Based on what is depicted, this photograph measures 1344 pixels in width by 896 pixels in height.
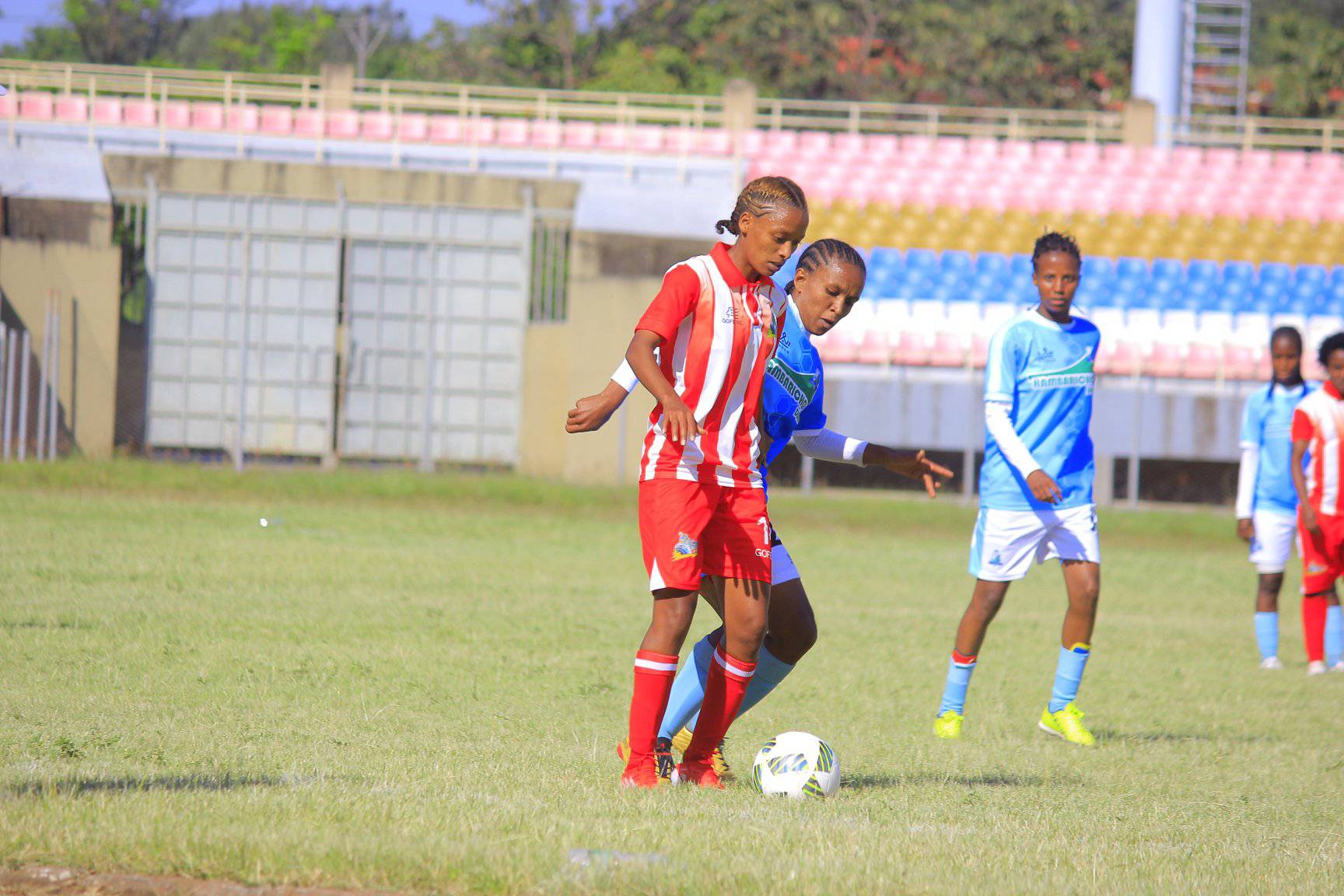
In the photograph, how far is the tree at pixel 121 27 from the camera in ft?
169

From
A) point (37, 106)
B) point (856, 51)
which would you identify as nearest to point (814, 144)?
point (37, 106)

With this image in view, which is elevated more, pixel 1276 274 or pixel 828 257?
pixel 1276 274

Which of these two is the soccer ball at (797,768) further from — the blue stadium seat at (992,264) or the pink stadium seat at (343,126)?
the pink stadium seat at (343,126)

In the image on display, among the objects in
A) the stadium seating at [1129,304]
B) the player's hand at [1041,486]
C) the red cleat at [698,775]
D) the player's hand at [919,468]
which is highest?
the stadium seating at [1129,304]

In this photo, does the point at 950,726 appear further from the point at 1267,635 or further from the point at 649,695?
the point at 1267,635

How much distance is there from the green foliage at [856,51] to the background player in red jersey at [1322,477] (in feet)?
115

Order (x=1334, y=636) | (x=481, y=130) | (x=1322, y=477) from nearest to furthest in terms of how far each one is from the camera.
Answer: (x=1322, y=477), (x=1334, y=636), (x=481, y=130)

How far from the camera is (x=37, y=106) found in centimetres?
2752

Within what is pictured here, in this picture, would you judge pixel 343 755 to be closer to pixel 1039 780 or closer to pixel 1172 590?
pixel 1039 780

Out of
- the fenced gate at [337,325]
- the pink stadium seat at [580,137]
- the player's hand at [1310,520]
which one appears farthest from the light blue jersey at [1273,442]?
the pink stadium seat at [580,137]

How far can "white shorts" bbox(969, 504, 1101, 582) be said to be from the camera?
23.1 feet

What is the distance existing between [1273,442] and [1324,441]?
593 millimetres

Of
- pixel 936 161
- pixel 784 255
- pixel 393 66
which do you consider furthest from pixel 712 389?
pixel 393 66

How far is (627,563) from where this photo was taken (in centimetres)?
1398
